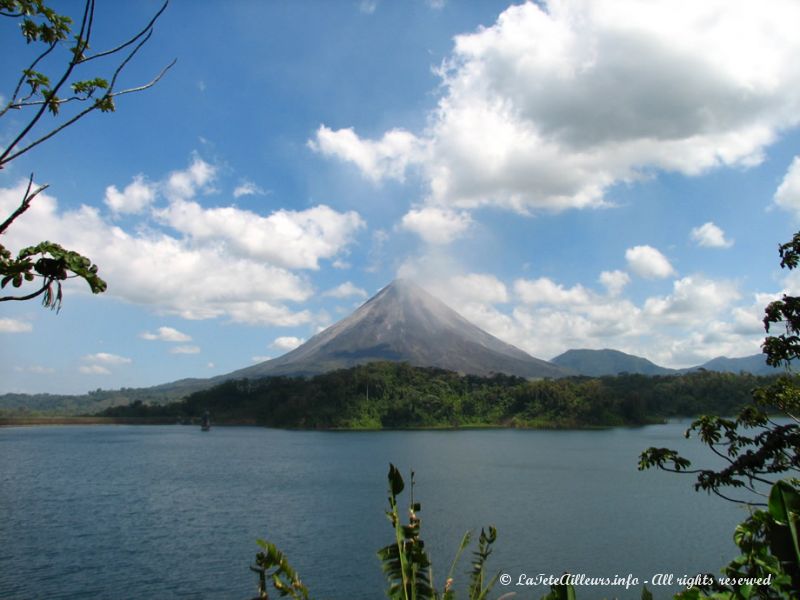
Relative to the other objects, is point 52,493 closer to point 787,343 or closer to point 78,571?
point 78,571

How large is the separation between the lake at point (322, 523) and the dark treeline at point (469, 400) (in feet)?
225

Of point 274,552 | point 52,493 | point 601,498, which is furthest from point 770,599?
point 52,493

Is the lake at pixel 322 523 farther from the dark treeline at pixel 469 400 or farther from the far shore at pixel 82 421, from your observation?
the far shore at pixel 82 421

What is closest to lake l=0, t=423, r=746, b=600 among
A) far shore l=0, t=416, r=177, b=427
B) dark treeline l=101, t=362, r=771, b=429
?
dark treeline l=101, t=362, r=771, b=429

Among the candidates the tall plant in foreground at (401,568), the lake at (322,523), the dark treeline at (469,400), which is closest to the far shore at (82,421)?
the dark treeline at (469,400)

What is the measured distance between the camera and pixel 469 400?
139250mm

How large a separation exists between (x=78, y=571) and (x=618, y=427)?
119 m

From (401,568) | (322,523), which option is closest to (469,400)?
(322,523)

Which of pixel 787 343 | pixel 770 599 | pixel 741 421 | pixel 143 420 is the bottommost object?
pixel 143 420

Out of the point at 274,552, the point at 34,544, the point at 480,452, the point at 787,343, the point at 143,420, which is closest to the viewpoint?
the point at 274,552

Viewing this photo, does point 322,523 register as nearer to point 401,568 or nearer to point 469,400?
point 401,568

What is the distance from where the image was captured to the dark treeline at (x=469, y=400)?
126 metres

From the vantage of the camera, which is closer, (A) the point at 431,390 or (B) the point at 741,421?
(B) the point at 741,421

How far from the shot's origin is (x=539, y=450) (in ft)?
242
